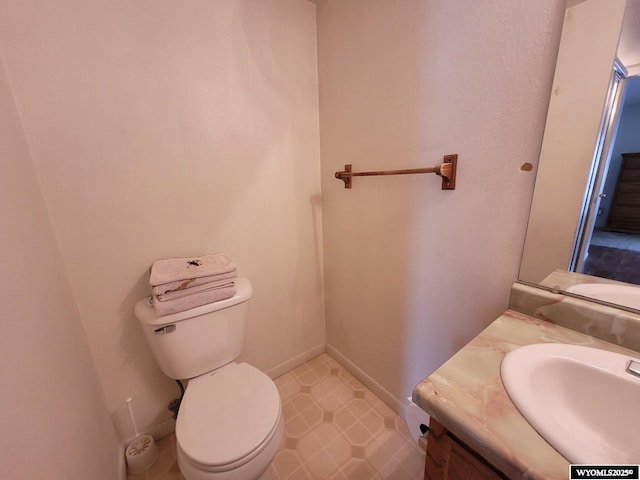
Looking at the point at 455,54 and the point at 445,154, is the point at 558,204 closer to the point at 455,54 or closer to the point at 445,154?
the point at 445,154

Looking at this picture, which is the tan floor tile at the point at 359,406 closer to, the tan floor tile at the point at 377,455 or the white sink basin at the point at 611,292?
the tan floor tile at the point at 377,455

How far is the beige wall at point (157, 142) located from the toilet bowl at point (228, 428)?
0.43 metres

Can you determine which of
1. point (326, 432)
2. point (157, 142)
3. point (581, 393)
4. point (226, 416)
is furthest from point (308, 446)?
point (157, 142)

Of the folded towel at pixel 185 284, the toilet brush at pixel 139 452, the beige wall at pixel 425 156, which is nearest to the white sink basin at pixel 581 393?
the beige wall at pixel 425 156

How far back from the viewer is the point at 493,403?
1.75ft

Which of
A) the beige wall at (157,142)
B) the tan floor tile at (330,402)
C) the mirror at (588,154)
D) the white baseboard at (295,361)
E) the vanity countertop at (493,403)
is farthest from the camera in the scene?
the white baseboard at (295,361)

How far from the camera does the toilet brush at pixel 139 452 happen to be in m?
1.17

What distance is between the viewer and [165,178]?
3.78ft

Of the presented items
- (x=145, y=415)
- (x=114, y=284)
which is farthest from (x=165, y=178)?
(x=145, y=415)

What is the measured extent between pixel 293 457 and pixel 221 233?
45.1 inches

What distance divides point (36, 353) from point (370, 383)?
1.50 metres

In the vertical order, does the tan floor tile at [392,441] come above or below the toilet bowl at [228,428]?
below

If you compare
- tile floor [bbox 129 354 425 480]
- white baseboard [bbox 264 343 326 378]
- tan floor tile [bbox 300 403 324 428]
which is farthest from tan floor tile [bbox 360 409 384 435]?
white baseboard [bbox 264 343 326 378]

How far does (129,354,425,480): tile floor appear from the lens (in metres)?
1.17
